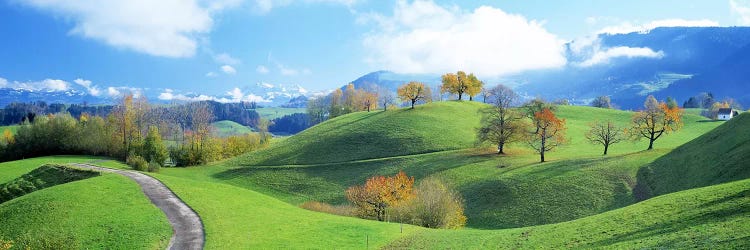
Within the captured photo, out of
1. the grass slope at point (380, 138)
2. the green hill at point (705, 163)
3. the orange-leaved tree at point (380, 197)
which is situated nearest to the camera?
the green hill at point (705, 163)

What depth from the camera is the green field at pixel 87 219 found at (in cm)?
3766

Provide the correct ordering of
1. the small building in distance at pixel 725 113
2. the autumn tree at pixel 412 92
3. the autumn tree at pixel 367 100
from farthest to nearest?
the autumn tree at pixel 367 100 → the small building in distance at pixel 725 113 → the autumn tree at pixel 412 92

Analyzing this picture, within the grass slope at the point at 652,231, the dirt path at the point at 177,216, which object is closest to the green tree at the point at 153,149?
the dirt path at the point at 177,216

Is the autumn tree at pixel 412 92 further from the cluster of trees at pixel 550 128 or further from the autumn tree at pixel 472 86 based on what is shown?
the cluster of trees at pixel 550 128

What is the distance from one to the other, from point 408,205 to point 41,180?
60357 millimetres

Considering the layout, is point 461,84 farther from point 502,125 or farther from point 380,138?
point 502,125

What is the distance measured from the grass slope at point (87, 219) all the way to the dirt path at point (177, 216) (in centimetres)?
80

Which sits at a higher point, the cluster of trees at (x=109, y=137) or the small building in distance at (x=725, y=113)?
the small building in distance at (x=725, y=113)

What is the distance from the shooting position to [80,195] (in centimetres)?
4872

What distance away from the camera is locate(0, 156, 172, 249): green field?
37656mm

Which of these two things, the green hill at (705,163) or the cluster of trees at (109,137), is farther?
the cluster of trees at (109,137)

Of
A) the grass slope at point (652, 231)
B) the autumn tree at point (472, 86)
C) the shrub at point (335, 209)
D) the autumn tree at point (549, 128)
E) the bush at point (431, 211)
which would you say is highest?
the autumn tree at point (472, 86)

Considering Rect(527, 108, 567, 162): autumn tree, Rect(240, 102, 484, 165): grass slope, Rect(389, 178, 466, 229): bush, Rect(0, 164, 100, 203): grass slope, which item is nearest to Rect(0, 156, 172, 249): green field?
Rect(0, 164, 100, 203): grass slope

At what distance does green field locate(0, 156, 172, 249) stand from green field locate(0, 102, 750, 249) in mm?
2714
